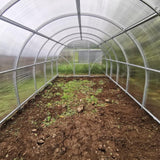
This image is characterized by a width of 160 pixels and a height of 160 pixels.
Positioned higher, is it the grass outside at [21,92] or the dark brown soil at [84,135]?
the grass outside at [21,92]

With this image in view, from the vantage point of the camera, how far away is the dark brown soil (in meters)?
1.75

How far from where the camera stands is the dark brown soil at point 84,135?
5.73 ft

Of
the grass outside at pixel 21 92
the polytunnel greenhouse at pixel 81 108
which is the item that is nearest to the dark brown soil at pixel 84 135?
the polytunnel greenhouse at pixel 81 108

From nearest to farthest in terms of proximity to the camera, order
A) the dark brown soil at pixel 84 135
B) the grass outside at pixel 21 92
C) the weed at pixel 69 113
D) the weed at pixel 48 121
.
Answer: the dark brown soil at pixel 84 135 < the grass outside at pixel 21 92 < the weed at pixel 48 121 < the weed at pixel 69 113

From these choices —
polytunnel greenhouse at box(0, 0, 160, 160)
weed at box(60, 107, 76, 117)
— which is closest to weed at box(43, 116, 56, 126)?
polytunnel greenhouse at box(0, 0, 160, 160)

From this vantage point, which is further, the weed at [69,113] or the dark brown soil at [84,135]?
the weed at [69,113]

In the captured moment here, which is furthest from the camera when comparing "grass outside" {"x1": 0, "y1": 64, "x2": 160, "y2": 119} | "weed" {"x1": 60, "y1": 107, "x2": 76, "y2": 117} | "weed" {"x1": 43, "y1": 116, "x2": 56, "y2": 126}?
"weed" {"x1": 60, "y1": 107, "x2": 76, "y2": 117}

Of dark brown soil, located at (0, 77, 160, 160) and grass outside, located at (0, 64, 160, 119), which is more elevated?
grass outside, located at (0, 64, 160, 119)

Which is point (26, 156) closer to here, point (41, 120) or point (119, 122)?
point (41, 120)

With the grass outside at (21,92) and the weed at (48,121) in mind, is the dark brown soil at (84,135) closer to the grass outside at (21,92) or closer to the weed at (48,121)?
the weed at (48,121)

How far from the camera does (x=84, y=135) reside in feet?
6.99

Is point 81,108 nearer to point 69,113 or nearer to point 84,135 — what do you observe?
point 69,113

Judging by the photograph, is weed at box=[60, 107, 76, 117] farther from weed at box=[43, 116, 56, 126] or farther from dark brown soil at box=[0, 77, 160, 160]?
weed at box=[43, 116, 56, 126]

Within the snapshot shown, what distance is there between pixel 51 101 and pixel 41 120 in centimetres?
103
